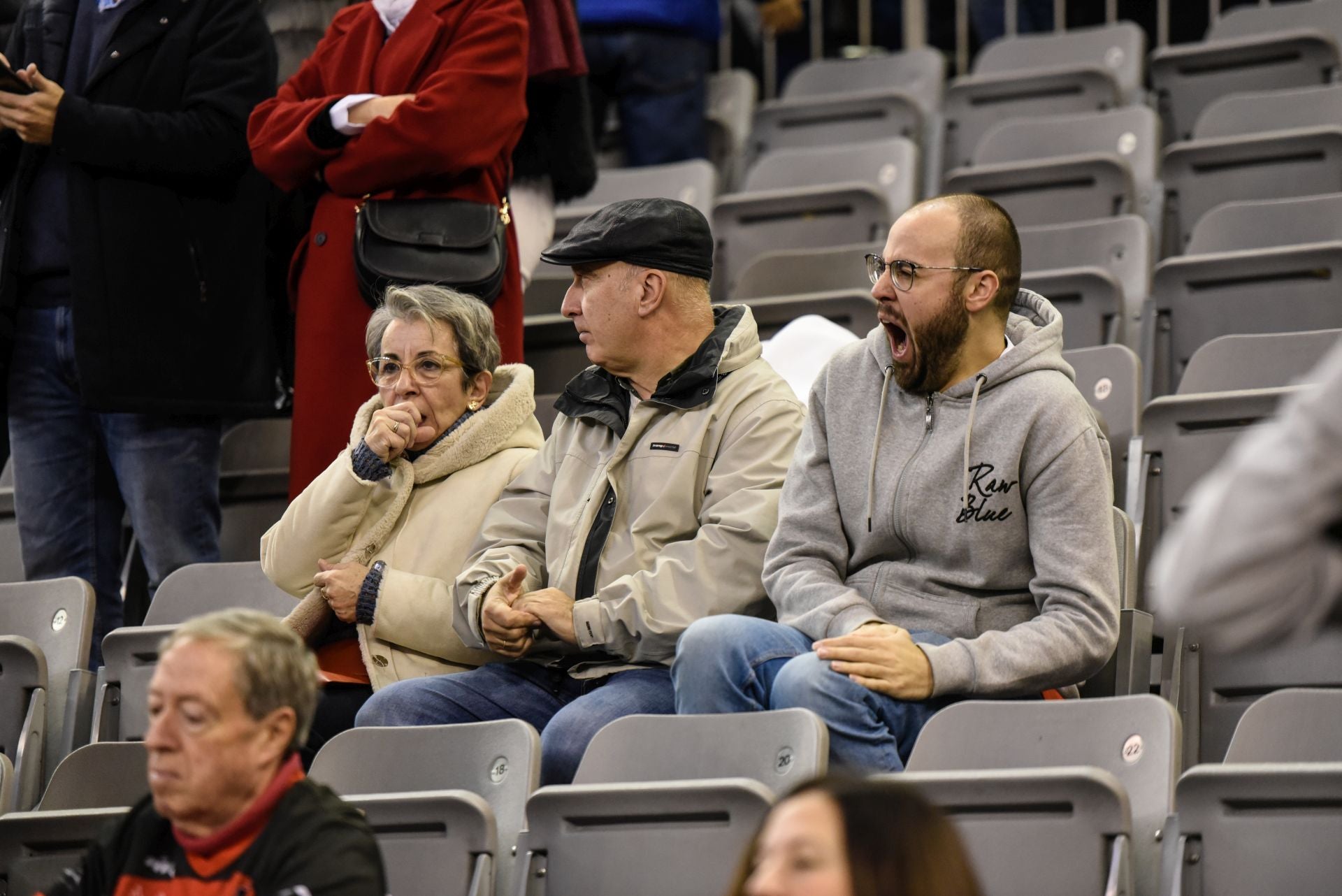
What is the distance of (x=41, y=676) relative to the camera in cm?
328

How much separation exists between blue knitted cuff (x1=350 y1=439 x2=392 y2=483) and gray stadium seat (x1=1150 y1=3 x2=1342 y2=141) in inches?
127

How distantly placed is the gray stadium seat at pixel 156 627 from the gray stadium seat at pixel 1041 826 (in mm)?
1482

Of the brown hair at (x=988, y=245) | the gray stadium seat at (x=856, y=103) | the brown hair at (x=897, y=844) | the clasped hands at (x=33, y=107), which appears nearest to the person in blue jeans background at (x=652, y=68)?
the gray stadium seat at (x=856, y=103)

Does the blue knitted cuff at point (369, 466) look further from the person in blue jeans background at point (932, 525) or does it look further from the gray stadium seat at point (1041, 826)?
the gray stadium seat at point (1041, 826)

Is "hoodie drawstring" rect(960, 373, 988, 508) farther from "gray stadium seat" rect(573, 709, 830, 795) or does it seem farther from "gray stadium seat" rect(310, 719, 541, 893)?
"gray stadium seat" rect(310, 719, 541, 893)

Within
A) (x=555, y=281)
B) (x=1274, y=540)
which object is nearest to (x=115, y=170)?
(x=555, y=281)

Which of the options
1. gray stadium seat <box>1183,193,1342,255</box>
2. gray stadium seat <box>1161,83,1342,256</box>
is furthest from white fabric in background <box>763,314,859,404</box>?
gray stadium seat <box>1161,83,1342,256</box>

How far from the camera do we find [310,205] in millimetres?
4094

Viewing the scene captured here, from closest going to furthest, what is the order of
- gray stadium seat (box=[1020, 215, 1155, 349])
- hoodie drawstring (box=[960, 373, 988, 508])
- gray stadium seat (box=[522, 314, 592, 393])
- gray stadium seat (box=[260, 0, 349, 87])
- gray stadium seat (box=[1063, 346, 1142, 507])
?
hoodie drawstring (box=[960, 373, 988, 508]) < gray stadium seat (box=[1063, 346, 1142, 507]) < gray stadium seat (box=[1020, 215, 1155, 349]) < gray stadium seat (box=[522, 314, 592, 393]) < gray stadium seat (box=[260, 0, 349, 87])

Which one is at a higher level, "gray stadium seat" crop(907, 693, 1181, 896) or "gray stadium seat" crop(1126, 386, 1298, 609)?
"gray stadium seat" crop(1126, 386, 1298, 609)

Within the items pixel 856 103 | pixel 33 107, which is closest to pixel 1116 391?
pixel 33 107

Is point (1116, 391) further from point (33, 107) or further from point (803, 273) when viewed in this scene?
point (33, 107)

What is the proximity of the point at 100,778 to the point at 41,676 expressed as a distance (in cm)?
41

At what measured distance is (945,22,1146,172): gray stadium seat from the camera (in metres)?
5.78
